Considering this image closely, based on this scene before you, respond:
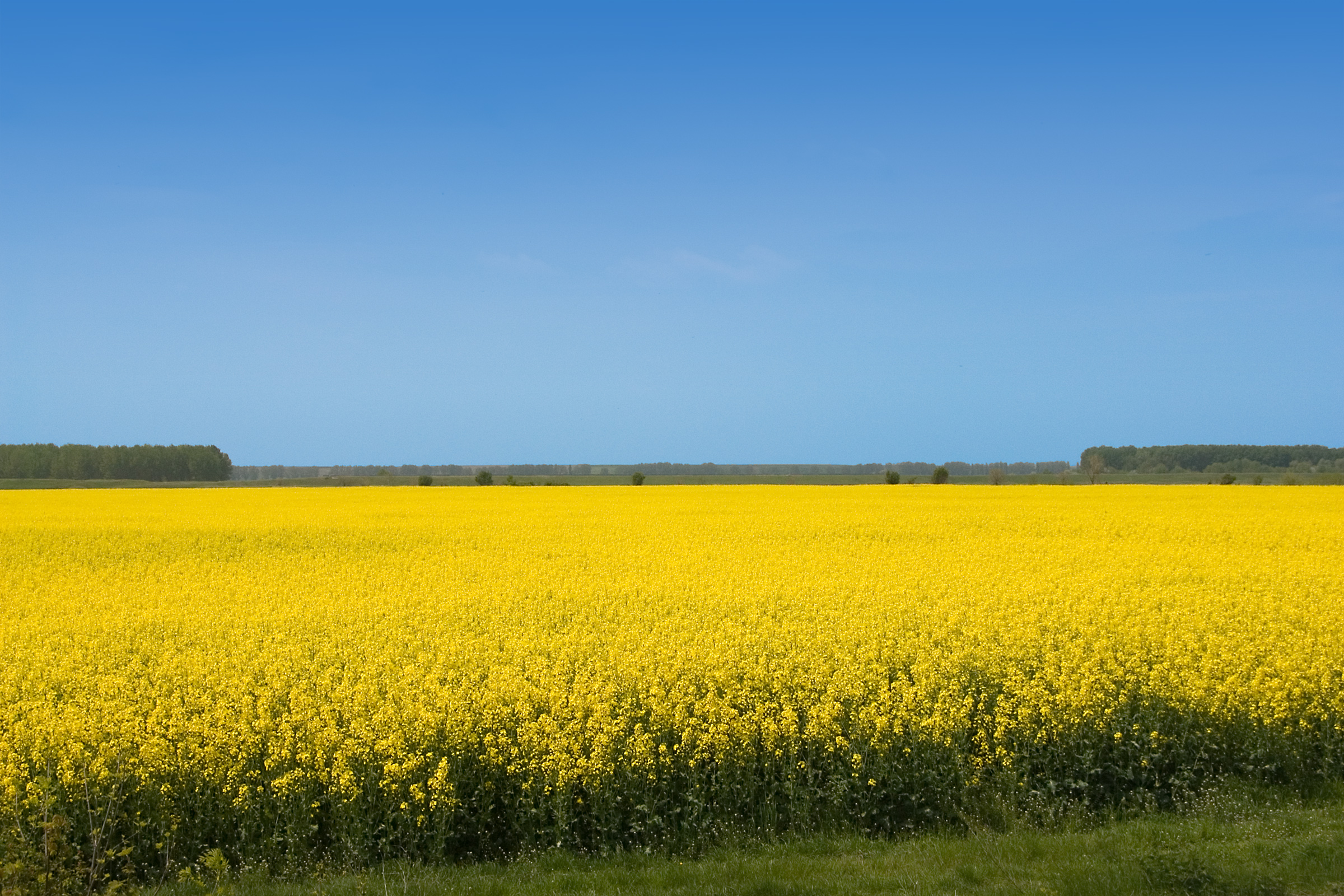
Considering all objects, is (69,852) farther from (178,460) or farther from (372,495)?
(178,460)

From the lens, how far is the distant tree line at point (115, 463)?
A: 3991 inches

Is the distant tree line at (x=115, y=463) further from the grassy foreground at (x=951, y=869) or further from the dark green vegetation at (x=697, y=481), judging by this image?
the grassy foreground at (x=951, y=869)

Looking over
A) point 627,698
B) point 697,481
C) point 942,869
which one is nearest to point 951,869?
point 942,869

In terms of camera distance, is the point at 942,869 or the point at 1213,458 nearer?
the point at 942,869

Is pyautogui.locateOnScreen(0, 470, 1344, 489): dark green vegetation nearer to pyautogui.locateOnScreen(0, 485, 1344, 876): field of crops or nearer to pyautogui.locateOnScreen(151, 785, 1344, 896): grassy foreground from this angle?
pyautogui.locateOnScreen(0, 485, 1344, 876): field of crops

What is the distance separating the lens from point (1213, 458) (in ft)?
369

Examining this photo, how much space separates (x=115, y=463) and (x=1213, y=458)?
136494 mm

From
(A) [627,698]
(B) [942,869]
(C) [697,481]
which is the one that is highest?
(C) [697,481]

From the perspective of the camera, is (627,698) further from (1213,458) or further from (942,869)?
(1213,458)

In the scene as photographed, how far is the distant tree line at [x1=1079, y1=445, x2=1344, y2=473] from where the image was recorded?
343ft

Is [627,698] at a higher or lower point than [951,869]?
higher

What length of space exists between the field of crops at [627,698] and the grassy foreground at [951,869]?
1.57ft

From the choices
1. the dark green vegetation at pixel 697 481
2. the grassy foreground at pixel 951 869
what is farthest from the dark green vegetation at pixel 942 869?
the dark green vegetation at pixel 697 481

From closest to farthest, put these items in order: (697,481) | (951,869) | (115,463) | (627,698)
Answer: (951,869)
(627,698)
(697,481)
(115,463)
